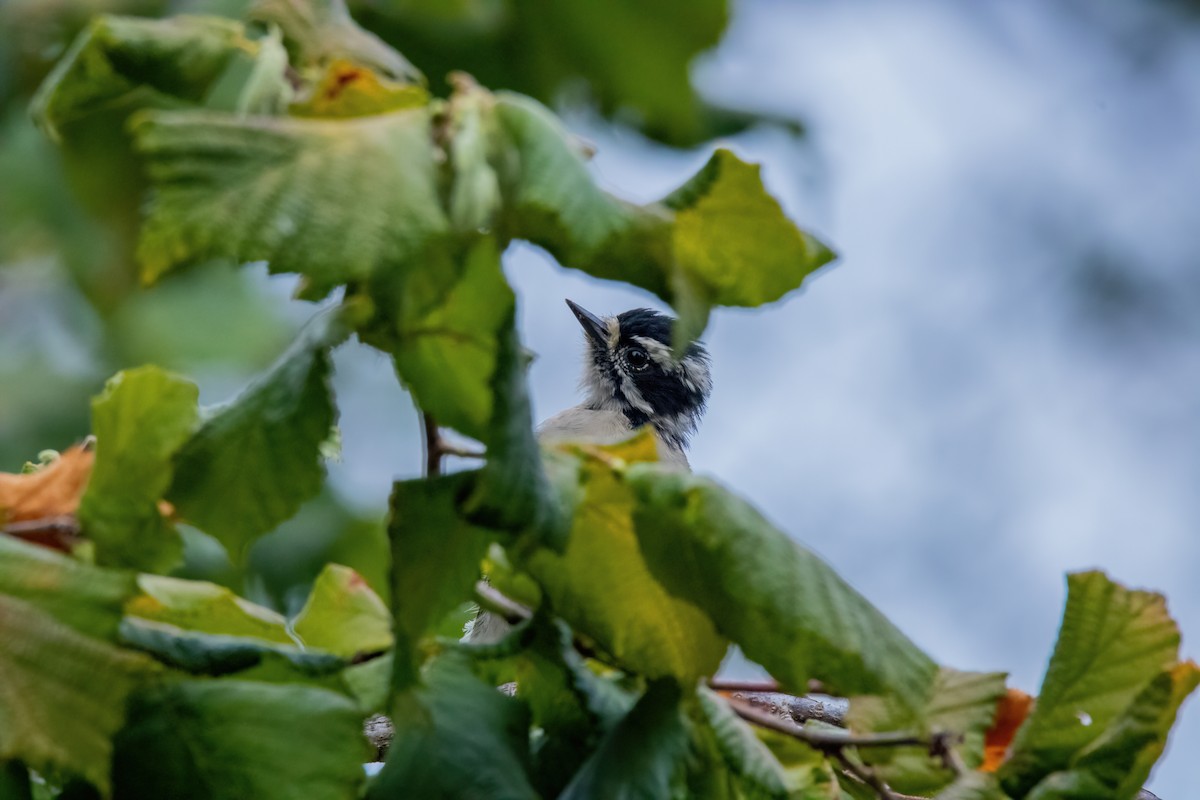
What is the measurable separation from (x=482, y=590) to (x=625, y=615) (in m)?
0.16

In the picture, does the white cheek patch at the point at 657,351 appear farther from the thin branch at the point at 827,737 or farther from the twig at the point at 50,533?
the twig at the point at 50,533

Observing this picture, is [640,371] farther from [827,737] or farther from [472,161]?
[472,161]

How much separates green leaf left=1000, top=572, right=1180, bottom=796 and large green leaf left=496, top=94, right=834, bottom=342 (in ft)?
1.62

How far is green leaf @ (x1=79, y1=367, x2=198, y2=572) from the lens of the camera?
141 cm

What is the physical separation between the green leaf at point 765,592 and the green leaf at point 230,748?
13.8 inches

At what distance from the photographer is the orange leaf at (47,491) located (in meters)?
1.47

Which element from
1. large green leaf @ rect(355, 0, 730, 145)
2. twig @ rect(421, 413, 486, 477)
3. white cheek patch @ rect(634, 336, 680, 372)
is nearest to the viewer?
twig @ rect(421, 413, 486, 477)

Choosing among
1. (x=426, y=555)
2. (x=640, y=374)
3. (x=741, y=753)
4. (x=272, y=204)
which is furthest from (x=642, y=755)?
(x=640, y=374)

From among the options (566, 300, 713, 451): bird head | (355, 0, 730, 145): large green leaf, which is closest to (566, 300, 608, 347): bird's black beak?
(566, 300, 713, 451): bird head

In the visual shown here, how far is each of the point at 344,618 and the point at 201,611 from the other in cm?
18

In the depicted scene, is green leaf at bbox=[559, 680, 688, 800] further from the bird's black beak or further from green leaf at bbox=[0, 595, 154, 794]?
the bird's black beak

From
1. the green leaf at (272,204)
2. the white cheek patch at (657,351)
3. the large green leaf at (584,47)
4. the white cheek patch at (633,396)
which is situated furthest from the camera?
the white cheek patch at (657,351)

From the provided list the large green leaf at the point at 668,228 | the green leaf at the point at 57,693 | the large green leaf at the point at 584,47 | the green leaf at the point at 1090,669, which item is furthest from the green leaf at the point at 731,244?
the large green leaf at the point at 584,47

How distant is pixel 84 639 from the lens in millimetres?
1264
